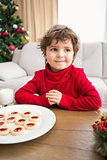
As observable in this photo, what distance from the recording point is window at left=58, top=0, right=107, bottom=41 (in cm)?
345

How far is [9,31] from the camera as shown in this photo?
135 inches

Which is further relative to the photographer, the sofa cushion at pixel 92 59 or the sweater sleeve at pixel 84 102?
the sofa cushion at pixel 92 59

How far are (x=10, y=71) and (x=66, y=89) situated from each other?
1.61 m

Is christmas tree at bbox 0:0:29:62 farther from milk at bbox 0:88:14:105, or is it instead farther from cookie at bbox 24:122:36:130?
cookie at bbox 24:122:36:130

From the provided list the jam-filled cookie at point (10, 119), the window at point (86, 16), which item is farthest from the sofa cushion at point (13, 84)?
the window at point (86, 16)

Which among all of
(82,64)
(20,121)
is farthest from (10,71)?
(20,121)

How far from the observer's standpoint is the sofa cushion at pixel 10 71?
2281mm

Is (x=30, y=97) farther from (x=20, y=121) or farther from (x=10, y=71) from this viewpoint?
(x=10, y=71)

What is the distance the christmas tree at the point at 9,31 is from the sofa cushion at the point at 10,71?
877mm

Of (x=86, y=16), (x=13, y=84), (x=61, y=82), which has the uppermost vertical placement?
(x=86, y=16)

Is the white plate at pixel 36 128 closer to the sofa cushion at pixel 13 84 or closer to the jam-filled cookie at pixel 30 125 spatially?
the jam-filled cookie at pixel 30 125

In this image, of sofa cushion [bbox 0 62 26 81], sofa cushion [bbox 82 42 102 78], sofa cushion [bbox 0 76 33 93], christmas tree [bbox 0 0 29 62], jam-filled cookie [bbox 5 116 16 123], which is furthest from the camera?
christmas tree [bbox 0 0 29 62]

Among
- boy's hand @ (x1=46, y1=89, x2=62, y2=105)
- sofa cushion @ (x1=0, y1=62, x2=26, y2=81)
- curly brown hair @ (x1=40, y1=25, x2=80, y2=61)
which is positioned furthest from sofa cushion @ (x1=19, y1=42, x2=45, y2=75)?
boy's hand @ (x1=46, y1=89, x2=62, y2=105)

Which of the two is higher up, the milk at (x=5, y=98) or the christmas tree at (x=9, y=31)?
the christmas tree at (x=9, y=31)
